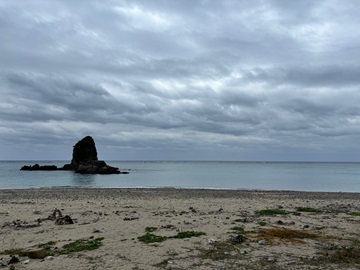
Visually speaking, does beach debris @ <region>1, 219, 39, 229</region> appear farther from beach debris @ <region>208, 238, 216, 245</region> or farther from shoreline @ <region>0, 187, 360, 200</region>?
shoreline @ <region>0, 187, 360, 200</region>

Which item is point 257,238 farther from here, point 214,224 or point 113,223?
point 113,223

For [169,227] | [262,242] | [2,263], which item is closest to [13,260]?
[2,263]

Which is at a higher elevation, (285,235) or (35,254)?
(285,235)

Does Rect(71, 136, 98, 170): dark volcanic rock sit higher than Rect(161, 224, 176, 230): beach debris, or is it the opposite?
Rect(71, 136, 98, 170): dark volcanic rock

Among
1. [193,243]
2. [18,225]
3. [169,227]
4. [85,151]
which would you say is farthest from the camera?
[85,151]

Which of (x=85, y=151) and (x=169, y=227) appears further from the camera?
(x=85, y=151)

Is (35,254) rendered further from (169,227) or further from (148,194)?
(148,194)

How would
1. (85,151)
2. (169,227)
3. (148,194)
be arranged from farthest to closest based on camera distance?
1. (85,151)
2. (148,194)
3. (169,227)

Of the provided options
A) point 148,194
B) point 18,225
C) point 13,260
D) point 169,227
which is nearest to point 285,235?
point 169,227

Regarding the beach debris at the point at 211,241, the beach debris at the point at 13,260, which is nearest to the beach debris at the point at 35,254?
the beach debris at the point at 13,260

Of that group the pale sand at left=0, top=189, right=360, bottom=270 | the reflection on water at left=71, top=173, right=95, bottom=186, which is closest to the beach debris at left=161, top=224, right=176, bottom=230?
the pale sand at left=0, top=189, right=360, bottom=270

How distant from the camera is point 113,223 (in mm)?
17969

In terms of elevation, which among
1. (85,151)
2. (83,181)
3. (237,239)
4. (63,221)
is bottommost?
(83,181)

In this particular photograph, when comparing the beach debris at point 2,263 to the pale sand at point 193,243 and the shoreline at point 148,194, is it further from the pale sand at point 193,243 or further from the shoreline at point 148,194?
the shoreline at point 148,194
